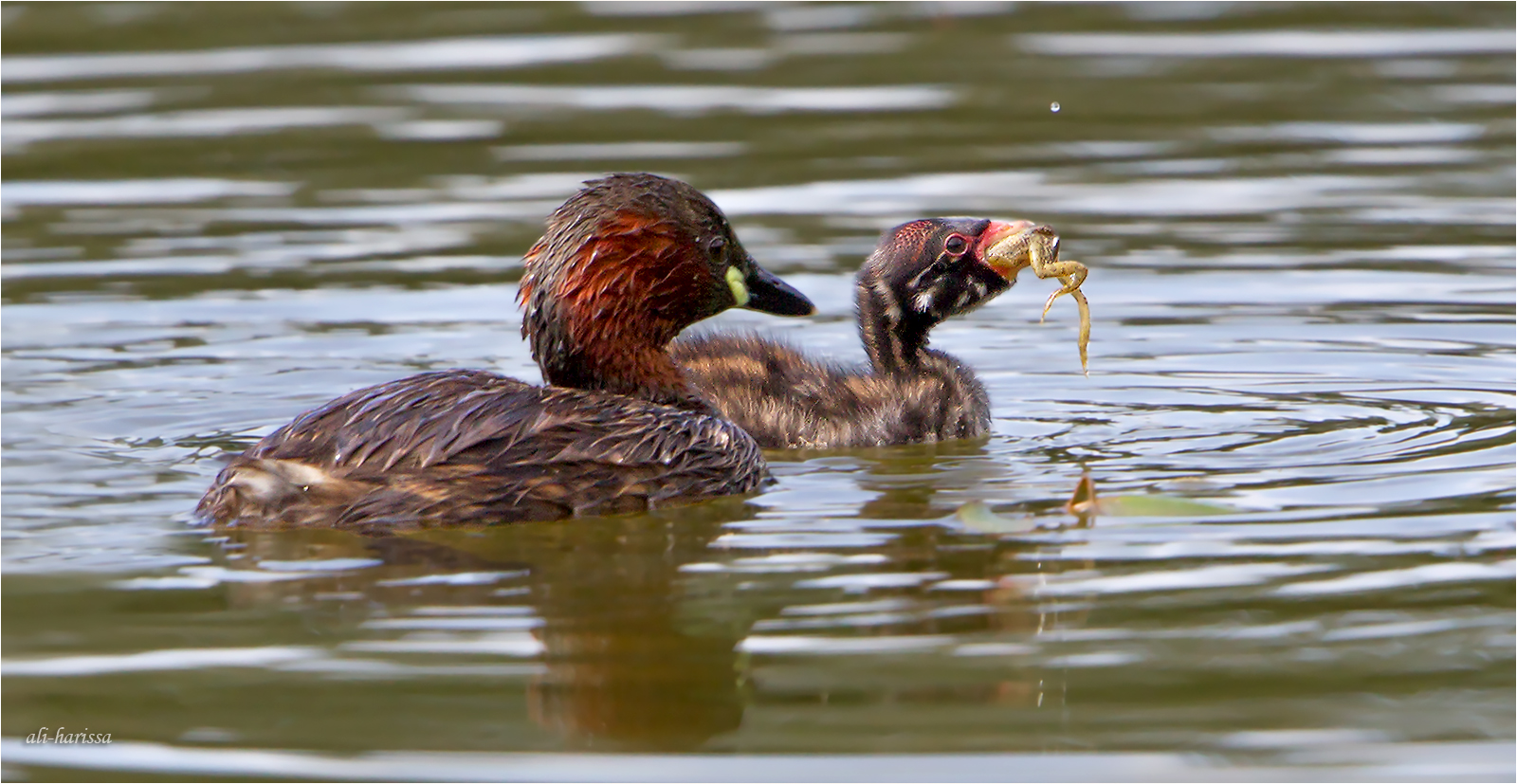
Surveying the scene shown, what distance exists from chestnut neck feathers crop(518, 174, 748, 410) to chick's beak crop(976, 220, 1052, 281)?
1284 mm

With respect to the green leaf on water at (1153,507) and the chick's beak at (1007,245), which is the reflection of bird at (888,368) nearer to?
the chick's beak at (1007,245)

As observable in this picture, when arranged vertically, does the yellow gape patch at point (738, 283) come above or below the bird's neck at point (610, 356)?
above

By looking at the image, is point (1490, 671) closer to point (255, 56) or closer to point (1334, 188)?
point (1334, 188)

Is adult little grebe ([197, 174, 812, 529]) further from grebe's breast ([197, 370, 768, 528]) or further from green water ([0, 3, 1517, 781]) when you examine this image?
green water ([0, 3, 1517, 781])

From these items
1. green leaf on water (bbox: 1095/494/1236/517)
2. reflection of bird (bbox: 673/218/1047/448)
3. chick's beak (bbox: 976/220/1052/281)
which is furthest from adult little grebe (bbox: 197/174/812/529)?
green leaf on water (bbox: 1095/494/1236/517)

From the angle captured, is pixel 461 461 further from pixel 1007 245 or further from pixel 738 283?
pixel 1007 245

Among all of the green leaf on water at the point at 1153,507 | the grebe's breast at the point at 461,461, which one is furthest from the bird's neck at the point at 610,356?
the green leaf on water at the point at 1153,507

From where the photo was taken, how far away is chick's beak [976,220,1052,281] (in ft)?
27.1

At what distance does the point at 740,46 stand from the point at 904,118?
2.57 metres

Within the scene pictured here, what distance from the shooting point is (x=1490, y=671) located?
17.0 feet

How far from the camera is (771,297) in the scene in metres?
7.85

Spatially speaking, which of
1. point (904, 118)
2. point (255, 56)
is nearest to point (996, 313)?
point (904, 118)

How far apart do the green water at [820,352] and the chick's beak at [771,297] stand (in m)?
0.54

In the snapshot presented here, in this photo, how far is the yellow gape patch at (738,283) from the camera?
25.0 feet
